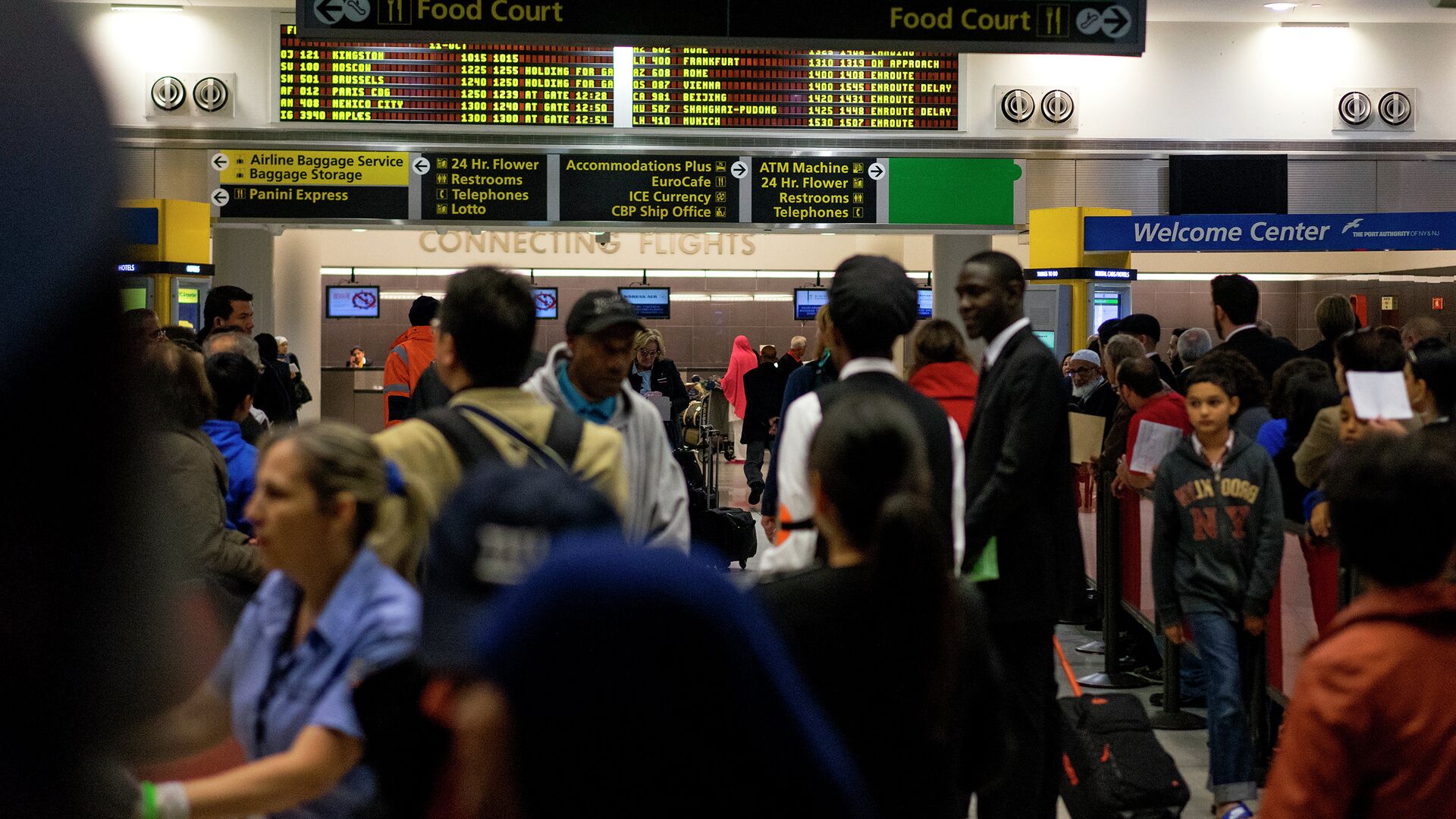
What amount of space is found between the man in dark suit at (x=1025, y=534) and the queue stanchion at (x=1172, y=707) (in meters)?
2.08

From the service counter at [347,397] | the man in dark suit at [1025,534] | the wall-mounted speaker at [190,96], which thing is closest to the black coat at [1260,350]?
the man in dark suit at [1025,534]

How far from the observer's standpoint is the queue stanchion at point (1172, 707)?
227 inches

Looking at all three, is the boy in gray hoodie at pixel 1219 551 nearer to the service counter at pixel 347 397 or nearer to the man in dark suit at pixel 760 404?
the man in dark suit at pixel 760 404

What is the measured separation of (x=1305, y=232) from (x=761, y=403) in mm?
4972

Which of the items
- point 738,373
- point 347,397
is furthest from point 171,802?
point 347,397

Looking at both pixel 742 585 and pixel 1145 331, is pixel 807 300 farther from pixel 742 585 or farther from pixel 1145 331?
pixel 742 585

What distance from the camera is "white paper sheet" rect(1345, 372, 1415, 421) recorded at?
3.74m

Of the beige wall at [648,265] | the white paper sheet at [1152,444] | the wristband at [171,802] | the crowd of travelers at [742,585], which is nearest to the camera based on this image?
the crowd of travelers at [742,585]

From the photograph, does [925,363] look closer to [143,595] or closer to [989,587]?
[989,587]

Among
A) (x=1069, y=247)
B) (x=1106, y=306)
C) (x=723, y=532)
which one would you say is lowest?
(x=723, y=532)

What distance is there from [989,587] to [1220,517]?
143 centimetres

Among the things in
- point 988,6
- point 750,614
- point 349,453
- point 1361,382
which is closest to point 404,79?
point 988,6

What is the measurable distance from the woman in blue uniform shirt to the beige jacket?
0.30 feet

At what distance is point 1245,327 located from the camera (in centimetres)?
677
